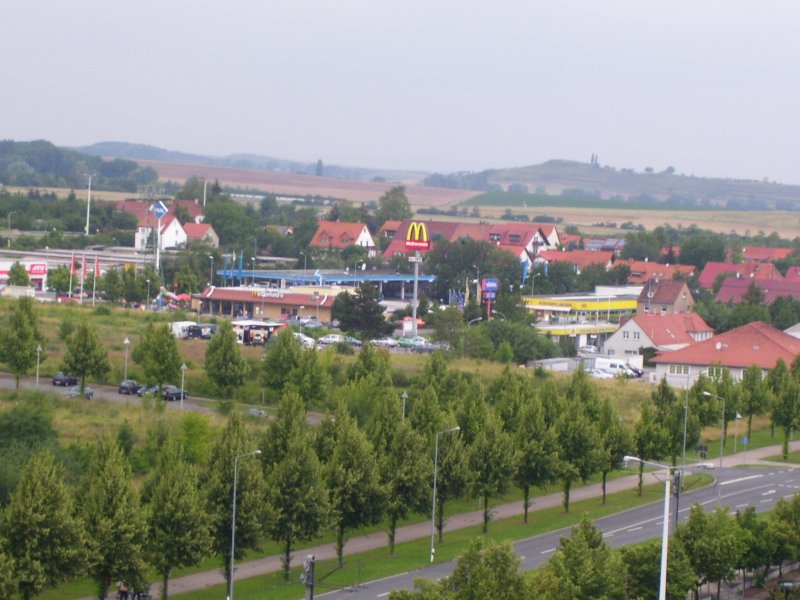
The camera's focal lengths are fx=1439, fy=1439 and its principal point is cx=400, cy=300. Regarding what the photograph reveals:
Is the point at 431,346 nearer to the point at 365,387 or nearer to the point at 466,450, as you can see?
the point at 365,387

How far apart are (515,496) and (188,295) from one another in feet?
156

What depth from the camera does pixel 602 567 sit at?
29.6 m

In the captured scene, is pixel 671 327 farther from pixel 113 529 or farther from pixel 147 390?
pixel 113 529

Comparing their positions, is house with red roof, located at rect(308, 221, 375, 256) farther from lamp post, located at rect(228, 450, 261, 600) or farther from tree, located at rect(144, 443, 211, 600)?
tree, located at rect(144, 443, 211, 600)

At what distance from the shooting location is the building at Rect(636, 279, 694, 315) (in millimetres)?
96062

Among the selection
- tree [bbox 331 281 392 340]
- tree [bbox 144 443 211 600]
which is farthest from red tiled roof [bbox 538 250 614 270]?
tree [bbox 144 443 211 600]

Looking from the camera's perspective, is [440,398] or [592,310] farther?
[592,310]

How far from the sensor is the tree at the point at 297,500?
114ft

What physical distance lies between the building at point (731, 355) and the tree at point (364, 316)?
47.2 ft

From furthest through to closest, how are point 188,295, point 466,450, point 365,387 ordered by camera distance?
1. point 188,295
2. point 365,387
3. point 466,450

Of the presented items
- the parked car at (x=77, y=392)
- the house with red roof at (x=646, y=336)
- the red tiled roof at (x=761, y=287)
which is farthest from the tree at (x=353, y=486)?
the red tiled roof at (x=761, y=287)

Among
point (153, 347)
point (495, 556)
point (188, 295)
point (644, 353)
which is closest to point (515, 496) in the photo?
point (153, 347)

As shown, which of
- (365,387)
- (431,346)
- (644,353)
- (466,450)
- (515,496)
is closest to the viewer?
(466,450)

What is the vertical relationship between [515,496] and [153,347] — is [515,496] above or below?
below
